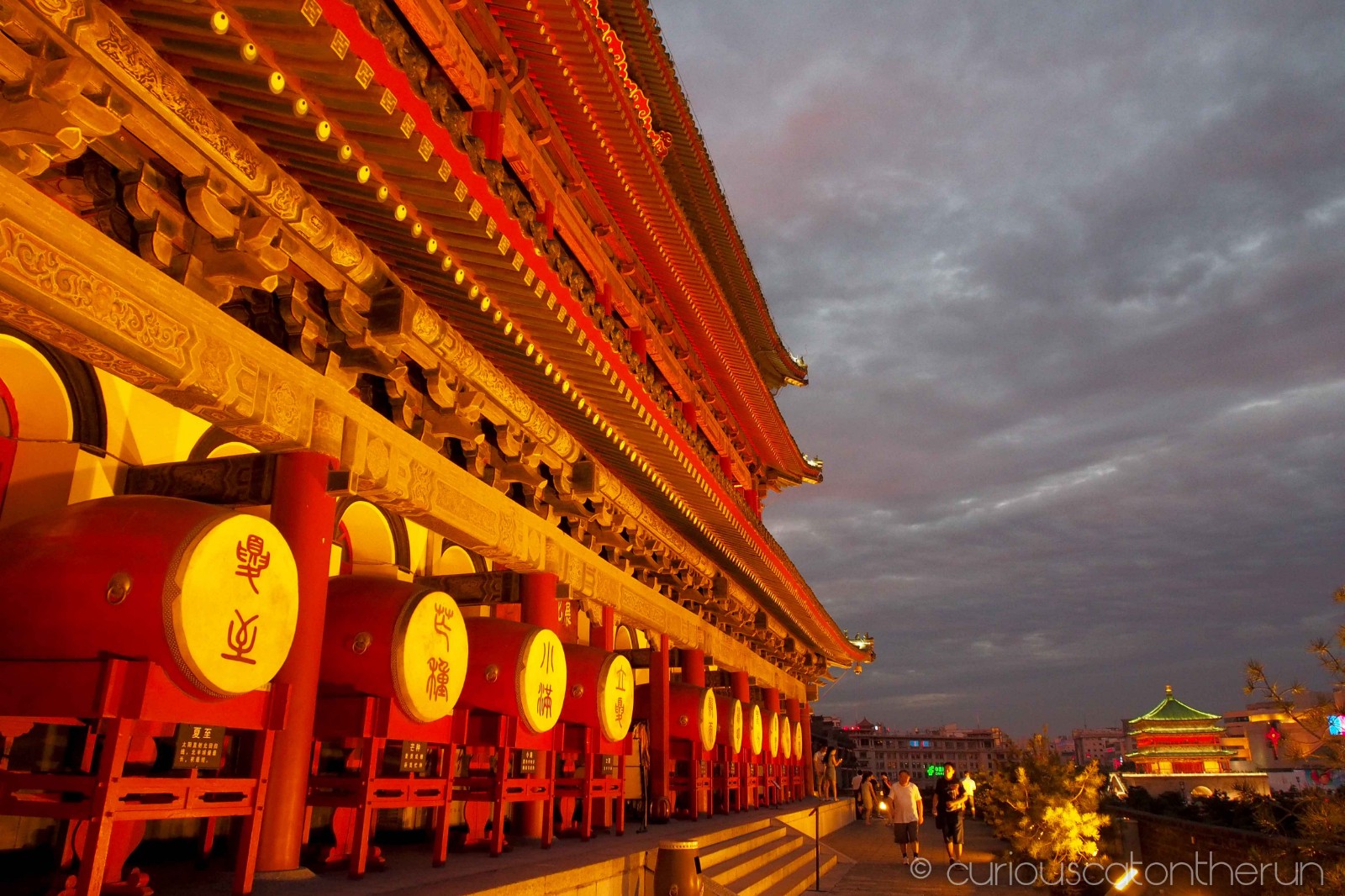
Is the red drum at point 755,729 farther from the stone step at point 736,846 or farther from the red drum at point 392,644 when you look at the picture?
the red drum at point 392,644

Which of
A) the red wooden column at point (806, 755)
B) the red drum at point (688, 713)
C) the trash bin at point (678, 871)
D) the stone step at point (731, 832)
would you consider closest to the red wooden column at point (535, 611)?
the stone step at point (731, 832)

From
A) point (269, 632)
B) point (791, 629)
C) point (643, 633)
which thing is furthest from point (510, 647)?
point (791, 629)

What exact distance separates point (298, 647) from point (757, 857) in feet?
26.3

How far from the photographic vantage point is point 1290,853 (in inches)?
280

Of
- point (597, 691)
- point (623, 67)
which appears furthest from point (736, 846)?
point (623, 67)

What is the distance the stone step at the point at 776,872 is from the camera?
9641 mm

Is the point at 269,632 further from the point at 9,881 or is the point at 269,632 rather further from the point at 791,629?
the point at 791,629

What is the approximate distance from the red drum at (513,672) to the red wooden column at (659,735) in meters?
4.36

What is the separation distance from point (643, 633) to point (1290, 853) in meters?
10.0

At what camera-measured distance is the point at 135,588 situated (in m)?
3.67

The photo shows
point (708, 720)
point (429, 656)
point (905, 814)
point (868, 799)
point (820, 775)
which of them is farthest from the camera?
point (820, 775)

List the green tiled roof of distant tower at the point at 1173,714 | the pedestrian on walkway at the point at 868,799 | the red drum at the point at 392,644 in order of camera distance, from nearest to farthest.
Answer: the red drum at the point at 392,644 → the pedestrian on walkway at the point at 868,799 → the green tiled roof of distant tower at the point at 1173,714

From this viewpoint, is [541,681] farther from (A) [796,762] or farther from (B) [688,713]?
(A) [796,762]

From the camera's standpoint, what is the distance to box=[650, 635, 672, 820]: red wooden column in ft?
37.3
